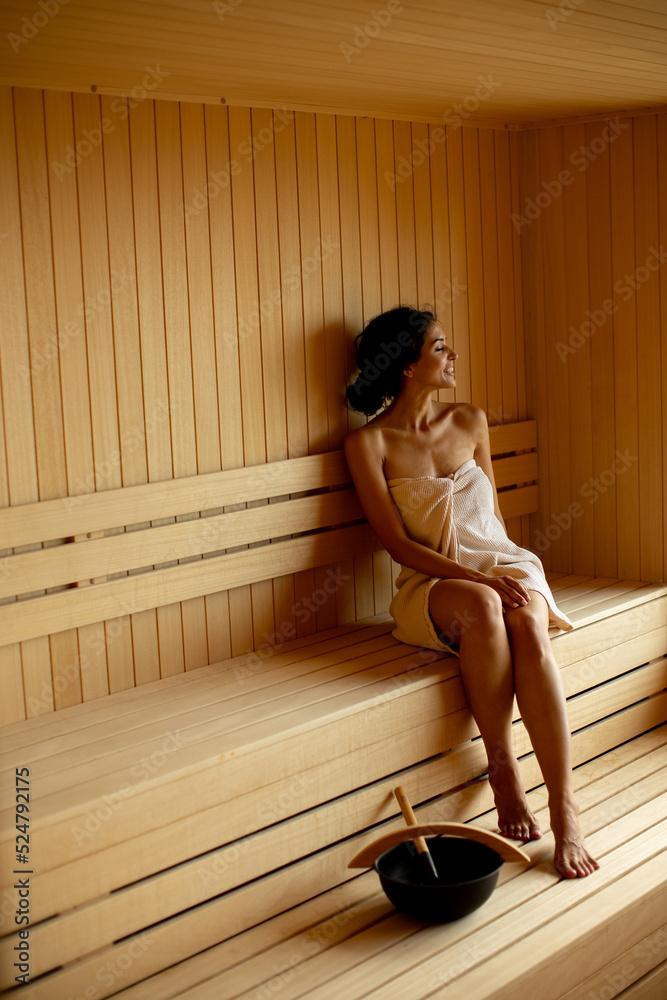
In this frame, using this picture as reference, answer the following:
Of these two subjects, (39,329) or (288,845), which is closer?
(288,845)

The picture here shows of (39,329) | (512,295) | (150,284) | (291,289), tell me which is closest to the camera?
(39,329)

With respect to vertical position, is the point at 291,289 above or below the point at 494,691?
above

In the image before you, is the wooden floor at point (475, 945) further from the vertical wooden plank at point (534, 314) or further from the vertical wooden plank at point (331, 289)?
the vertical wooden plank at point (534, 314)

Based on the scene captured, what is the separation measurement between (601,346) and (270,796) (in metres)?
2.24

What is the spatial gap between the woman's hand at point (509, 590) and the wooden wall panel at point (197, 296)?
62cm

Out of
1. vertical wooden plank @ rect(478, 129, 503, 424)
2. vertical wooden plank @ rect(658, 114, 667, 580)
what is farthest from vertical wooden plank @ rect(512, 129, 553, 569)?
vertical wooden plank @ rect(658, 114, 667, 580)

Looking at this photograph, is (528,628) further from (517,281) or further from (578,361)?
(517,281)

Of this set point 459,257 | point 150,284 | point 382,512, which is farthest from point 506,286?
point 150,284

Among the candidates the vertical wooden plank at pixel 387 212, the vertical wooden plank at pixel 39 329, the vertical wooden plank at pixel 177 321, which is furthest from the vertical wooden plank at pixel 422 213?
the vertical wooden plank at pixel 39 329

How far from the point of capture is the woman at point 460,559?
2.82 meters

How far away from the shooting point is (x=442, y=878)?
2518 millimetres

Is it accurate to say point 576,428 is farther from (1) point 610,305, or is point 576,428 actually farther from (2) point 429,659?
(2) point 429,659

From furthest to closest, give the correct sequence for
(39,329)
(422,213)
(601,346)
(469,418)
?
(601,346) → (422,213) → (469,418) → (39,329)

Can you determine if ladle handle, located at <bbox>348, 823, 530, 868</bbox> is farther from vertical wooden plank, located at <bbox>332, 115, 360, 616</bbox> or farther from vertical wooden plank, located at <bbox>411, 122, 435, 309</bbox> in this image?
vertical wooden plank, located at <bbox>411, 122, 435, 309</bbox>
